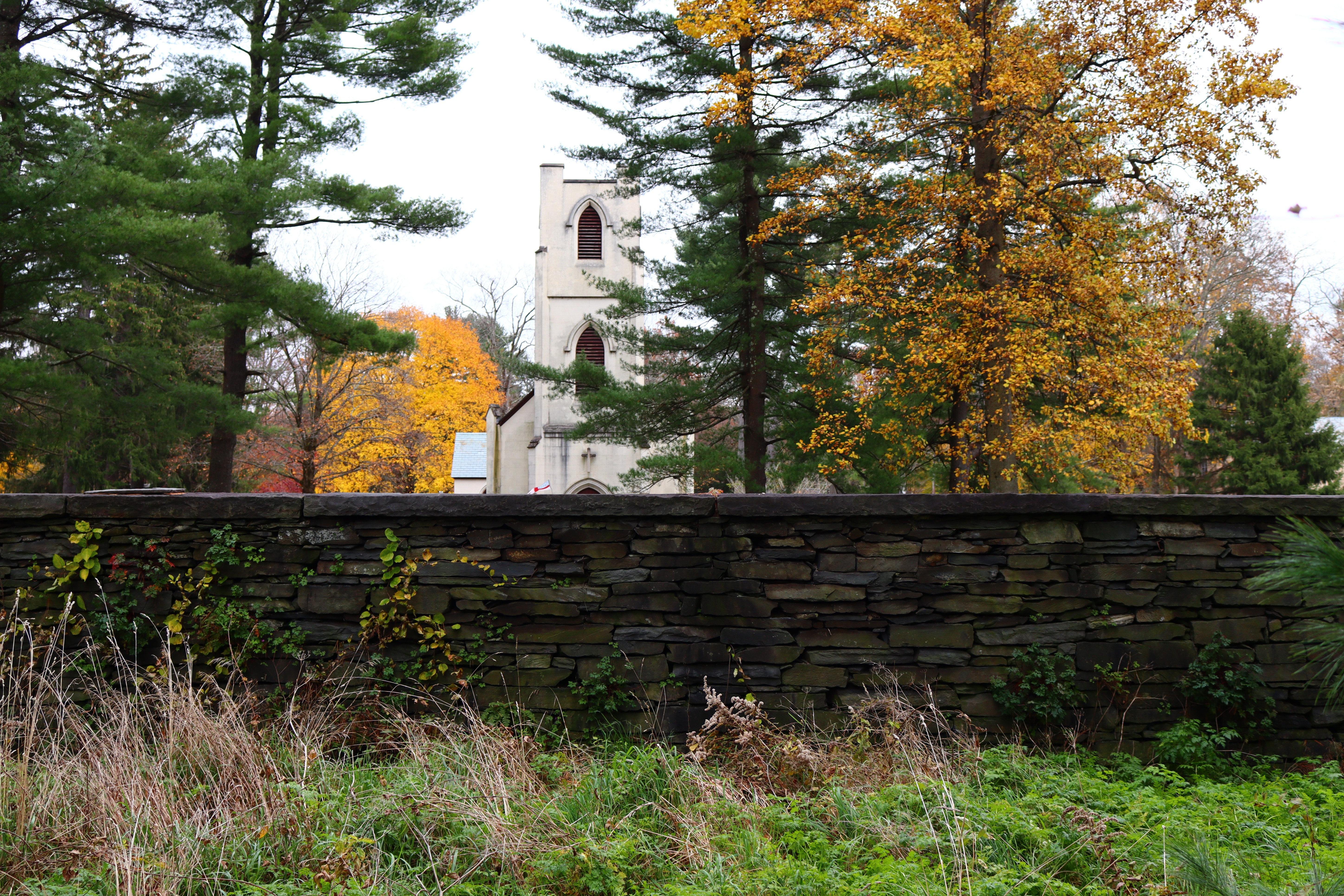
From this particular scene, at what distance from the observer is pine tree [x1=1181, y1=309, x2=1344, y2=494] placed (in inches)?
729

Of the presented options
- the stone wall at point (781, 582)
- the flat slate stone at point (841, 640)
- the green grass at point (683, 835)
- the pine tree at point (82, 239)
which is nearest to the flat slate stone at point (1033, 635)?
the stone wall at point (781, 582)

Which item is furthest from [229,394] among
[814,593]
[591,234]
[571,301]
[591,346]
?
[591,234]

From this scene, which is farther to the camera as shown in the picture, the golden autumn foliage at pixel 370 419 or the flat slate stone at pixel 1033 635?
the golden autumn foliage at pixel 370 419

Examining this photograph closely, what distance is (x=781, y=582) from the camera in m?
4.91

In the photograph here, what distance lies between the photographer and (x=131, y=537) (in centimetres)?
497

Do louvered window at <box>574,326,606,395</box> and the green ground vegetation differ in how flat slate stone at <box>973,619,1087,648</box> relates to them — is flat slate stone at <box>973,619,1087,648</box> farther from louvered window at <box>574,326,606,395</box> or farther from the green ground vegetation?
louvered window at <box>574,326,606,395</box>

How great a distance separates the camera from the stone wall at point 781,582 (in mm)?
4836

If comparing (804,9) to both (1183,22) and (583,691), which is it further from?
(583,691)

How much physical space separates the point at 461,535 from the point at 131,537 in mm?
1792

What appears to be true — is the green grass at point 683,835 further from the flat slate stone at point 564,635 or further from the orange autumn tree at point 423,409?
the orange autumn tree at point 423,409

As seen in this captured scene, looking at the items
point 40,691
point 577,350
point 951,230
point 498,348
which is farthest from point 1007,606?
point 498,348

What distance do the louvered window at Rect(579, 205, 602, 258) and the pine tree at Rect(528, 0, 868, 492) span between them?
12.2 meters

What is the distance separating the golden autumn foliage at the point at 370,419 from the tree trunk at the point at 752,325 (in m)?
11.8

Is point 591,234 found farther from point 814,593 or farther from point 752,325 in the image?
point 814,593
